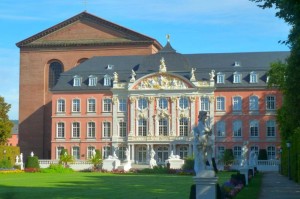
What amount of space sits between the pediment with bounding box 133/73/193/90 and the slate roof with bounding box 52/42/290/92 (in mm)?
699

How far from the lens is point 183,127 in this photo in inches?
2702

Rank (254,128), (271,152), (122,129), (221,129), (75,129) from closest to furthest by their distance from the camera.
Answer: (271,152) < (254,128) < (221,129) < (122,129) < (75,129)

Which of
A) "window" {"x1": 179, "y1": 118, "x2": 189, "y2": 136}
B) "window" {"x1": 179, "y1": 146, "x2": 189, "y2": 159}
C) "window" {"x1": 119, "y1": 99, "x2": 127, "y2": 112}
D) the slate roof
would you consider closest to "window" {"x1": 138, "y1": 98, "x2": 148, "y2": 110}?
"window" {"x1": 119, "y1": 99, "x2": 127, "y2": 112}

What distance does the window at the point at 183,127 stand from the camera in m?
68.4

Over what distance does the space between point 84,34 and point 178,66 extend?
15.4 m

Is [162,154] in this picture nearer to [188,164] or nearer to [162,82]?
[162,82]

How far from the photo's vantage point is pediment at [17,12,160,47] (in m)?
77.0

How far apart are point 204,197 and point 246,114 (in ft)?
176

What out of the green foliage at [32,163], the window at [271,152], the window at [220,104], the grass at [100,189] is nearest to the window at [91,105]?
the green foliage at [32,163]

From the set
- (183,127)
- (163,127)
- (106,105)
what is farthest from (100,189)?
(106,105)

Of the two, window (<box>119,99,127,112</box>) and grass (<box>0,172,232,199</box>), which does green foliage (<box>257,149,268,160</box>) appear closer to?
window (<box>119,99,127,112</box>)

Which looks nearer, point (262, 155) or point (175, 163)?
point (175, 163)

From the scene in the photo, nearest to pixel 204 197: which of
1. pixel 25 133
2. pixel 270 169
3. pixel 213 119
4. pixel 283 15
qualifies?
pixel 283 15

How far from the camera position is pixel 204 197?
15242 millimetres
